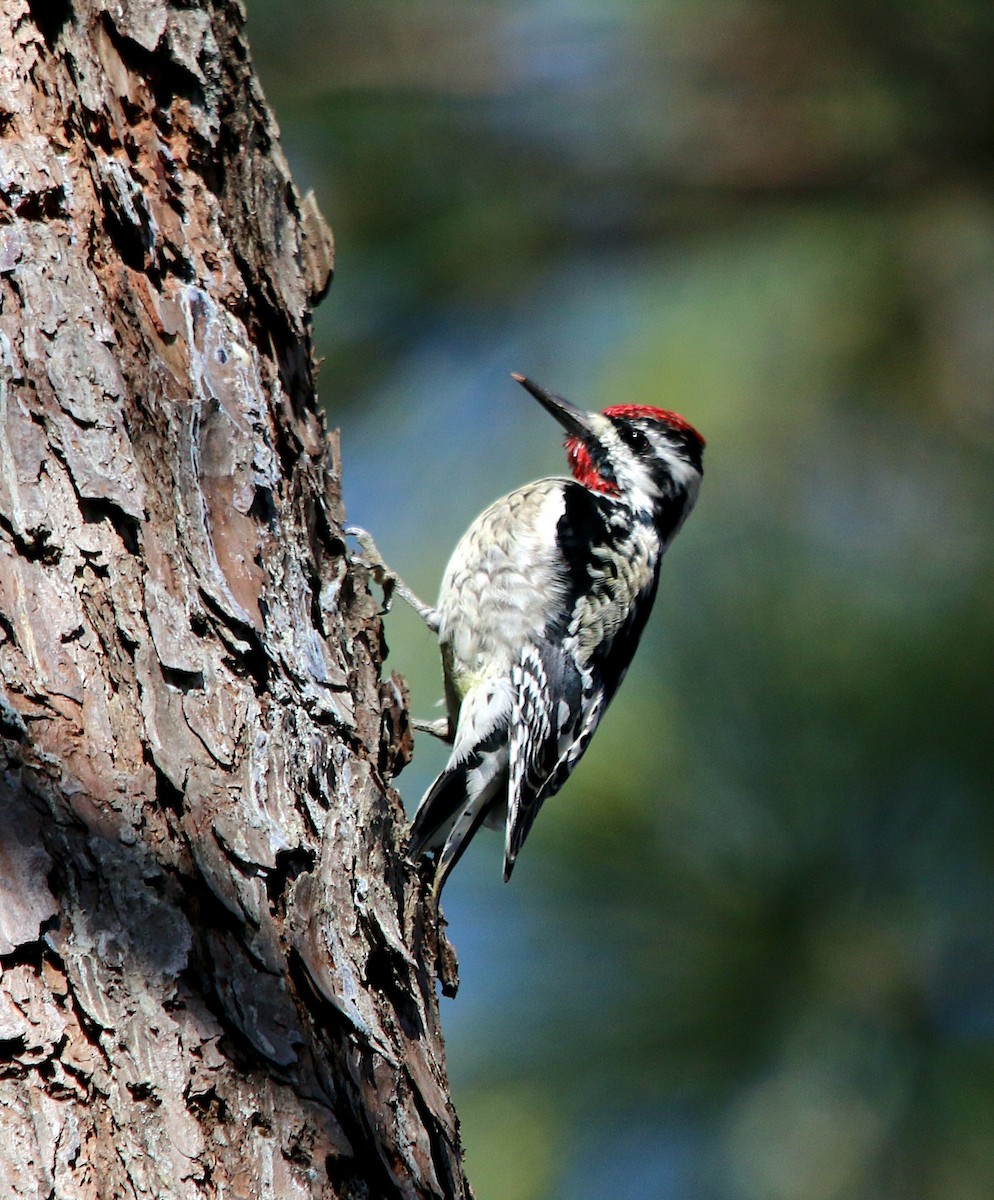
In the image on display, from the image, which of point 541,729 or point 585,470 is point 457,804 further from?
point 585,470

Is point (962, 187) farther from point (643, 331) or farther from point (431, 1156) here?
point (431, 1156)

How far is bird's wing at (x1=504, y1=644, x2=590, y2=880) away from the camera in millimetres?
2586

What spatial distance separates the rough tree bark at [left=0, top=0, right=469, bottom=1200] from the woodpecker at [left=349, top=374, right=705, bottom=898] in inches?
34.9

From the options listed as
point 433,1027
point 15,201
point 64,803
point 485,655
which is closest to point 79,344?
point 15,201

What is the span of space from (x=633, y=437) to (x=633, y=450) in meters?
0.04

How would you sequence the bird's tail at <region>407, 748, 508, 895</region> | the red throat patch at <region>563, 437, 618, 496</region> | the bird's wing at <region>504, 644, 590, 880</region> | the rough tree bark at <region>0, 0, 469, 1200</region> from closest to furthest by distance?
the rough tree bark at <region>0, 0, 469, 1200</region>, the bird's tail at <region>407, 748, 508, 895</region>, the bird's wing at <region>504, 644, 590, 880</region>, the red throat patch at <region>563, 437, 618, 496</region>

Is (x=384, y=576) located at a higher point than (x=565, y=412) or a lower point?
lower

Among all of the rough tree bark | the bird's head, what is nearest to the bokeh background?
the bird's head

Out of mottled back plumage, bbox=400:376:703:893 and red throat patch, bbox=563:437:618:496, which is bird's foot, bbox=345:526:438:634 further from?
red throat patch, bbox=563:437:618:496

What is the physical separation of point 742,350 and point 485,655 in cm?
108

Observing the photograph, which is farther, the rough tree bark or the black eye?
the black eye

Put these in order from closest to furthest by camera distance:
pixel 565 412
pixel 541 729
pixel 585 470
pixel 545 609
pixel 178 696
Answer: pixel 178 696
pixel 541 729
pixel 545 609
pixel 565 412
pixel 585 470

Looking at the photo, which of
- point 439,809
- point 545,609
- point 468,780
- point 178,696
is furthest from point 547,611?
point 178,696

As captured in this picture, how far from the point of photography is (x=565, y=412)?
3297mm
